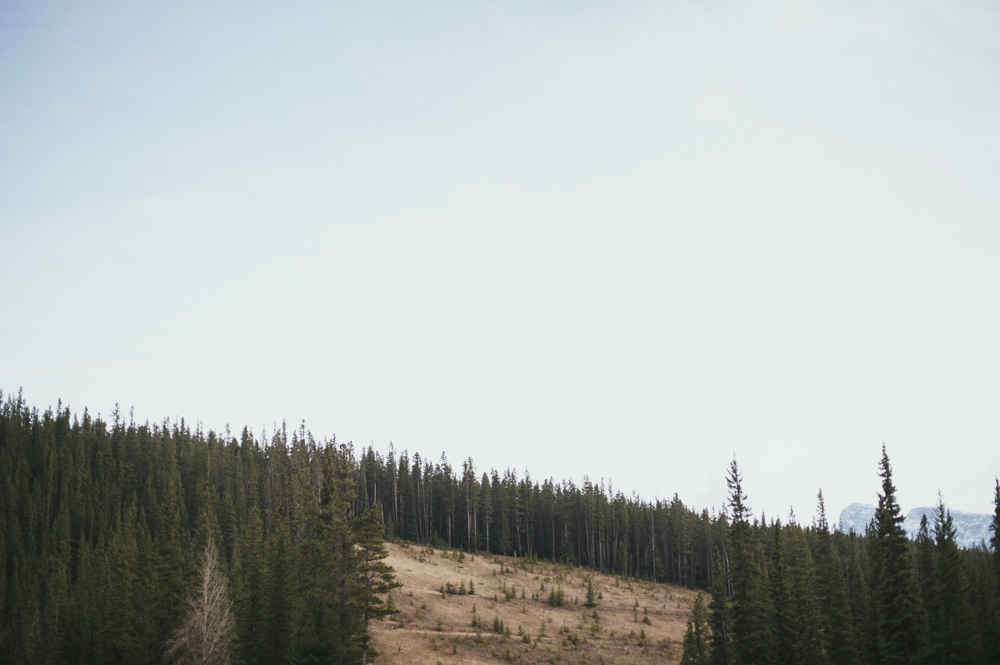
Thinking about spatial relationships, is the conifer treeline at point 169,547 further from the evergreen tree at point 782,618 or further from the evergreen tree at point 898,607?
the evergreen tree at point 898,607

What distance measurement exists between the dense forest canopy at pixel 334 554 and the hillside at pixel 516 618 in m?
6.08

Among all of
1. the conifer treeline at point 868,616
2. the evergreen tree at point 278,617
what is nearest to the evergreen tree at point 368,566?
the evergreen tree at point 278,617

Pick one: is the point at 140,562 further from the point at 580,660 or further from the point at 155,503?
the point at 155,503

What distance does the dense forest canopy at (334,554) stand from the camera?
42.7m

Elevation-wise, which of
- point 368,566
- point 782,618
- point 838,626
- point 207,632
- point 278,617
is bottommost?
point 838,626

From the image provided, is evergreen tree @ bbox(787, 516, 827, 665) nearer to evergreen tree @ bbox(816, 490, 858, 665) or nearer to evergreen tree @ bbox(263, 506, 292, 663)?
evergreen tree @ bbox(816, 490, 858, 665)

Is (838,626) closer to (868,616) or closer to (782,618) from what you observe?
(868,616)

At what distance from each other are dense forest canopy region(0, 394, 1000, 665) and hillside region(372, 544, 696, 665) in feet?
19.9

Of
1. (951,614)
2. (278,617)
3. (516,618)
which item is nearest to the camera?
(951,614)

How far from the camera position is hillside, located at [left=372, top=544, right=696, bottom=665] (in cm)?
5534

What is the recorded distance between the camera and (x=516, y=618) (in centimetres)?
6700

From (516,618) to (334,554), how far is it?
32.0 m

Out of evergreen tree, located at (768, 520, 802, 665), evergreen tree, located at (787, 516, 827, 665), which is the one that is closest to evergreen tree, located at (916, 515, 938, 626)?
evergreen tree, located at (787, 516, 827, 665)

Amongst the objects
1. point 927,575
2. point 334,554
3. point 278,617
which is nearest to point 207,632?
point 278,617
